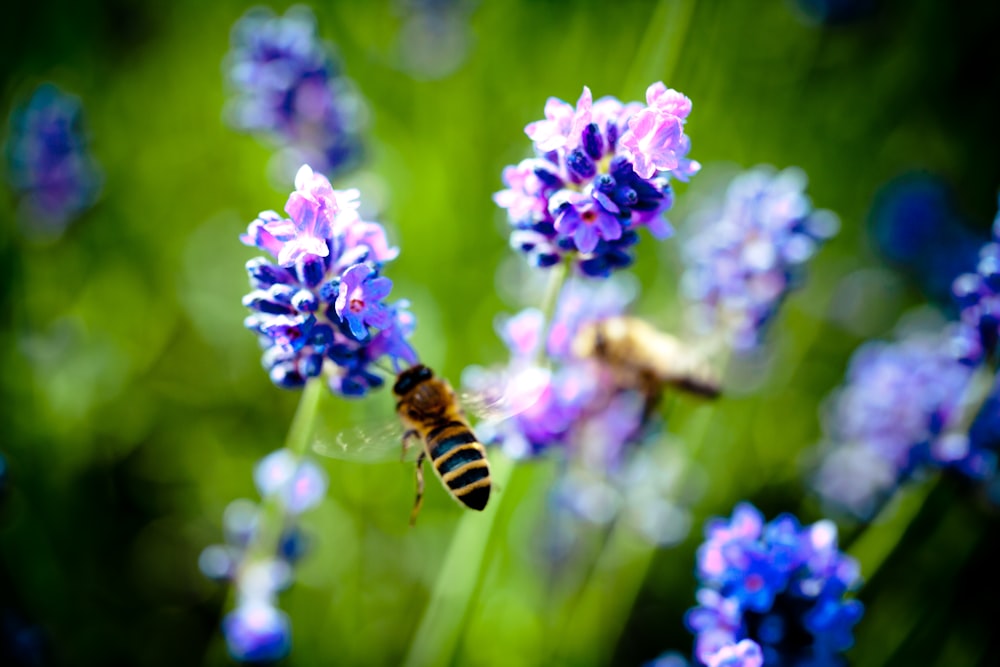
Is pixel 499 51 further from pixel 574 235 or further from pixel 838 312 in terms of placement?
pixel 574 235

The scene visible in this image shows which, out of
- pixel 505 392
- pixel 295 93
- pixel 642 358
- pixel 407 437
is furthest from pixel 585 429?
pixel 295 93

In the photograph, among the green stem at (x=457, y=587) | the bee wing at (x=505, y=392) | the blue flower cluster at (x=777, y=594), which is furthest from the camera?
the green stem at (x=457, y=587)

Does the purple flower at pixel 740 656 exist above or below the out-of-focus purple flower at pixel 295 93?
below

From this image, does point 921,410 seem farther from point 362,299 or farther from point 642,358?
point 362,299

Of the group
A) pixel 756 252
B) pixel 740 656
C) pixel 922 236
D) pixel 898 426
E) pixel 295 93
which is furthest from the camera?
pixel 922 236

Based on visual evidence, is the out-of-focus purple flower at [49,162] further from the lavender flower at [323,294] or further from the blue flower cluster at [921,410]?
the blue flower cluster at [921,410]

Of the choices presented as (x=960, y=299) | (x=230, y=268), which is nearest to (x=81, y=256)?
(x=230, y=268)

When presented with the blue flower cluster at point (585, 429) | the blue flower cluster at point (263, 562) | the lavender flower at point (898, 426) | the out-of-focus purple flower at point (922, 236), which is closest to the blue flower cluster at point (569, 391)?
the blue flower cluster at point (585, 429)
